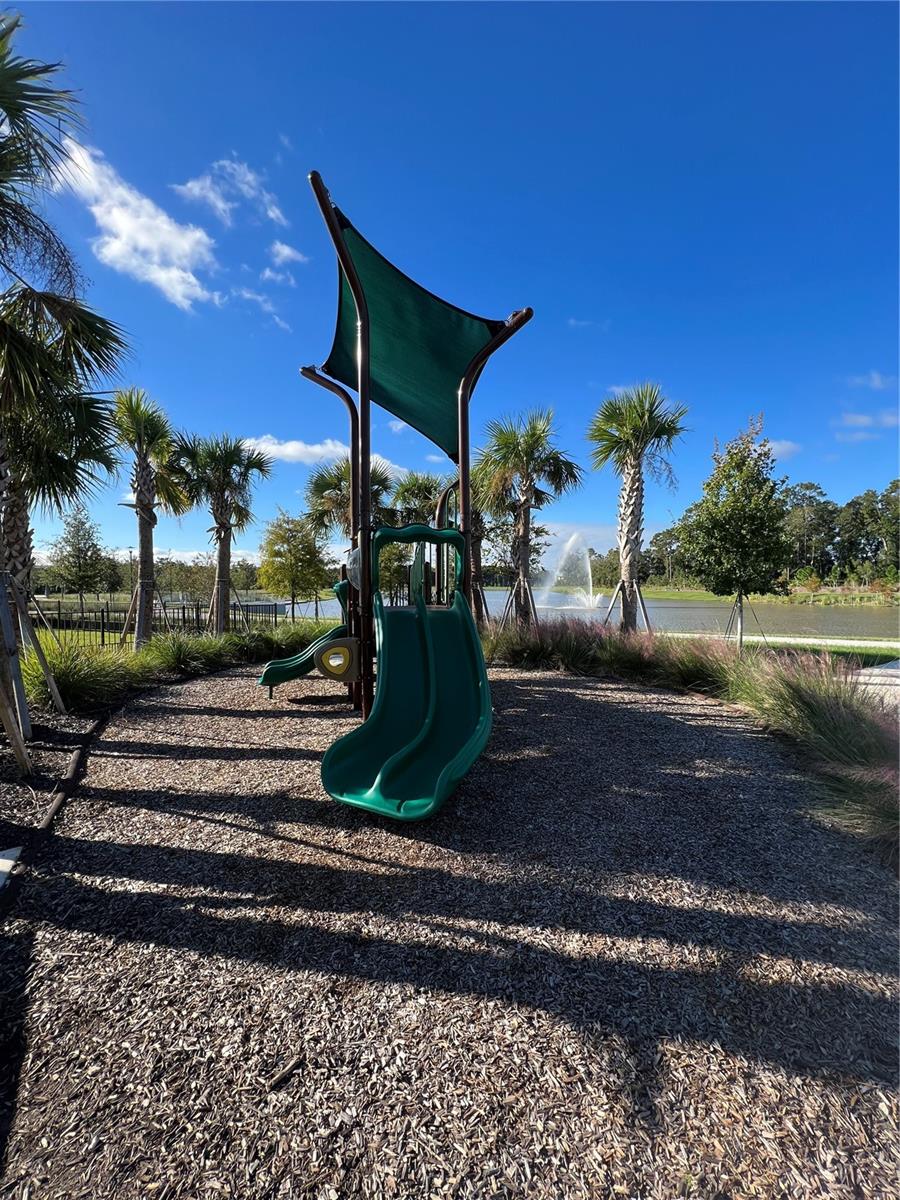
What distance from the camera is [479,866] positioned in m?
2.65

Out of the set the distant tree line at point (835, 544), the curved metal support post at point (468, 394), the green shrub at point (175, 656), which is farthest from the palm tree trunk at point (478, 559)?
the distant tree line at point (835, 544)

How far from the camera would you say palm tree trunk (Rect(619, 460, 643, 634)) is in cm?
1030

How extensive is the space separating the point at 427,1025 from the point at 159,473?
1210 centimetres

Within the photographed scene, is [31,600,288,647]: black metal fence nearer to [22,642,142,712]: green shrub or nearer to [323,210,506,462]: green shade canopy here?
[22,642,142,712]: green shrub

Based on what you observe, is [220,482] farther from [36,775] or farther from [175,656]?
[36,775]

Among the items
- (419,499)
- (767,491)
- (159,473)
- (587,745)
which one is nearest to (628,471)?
(767,491)

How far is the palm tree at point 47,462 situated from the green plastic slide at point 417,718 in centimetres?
407

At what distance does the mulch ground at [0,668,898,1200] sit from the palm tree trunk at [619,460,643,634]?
7162 mm

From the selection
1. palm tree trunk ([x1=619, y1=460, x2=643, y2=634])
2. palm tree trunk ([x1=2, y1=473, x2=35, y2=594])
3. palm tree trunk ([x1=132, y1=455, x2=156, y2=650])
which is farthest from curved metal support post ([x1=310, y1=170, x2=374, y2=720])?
palm tree trunk ([x1=619, y1=460, x2=643, y2=634])

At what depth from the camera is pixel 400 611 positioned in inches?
177

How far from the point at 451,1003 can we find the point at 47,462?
6.95 m

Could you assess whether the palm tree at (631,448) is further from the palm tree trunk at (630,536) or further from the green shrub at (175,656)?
the green shrub at (175,656)

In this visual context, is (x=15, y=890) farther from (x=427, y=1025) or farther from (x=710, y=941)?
(x=710, y=941)

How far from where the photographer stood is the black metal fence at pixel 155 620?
12.0 meters
